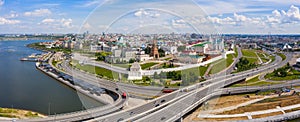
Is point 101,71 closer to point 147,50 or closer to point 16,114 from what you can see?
point 16,114

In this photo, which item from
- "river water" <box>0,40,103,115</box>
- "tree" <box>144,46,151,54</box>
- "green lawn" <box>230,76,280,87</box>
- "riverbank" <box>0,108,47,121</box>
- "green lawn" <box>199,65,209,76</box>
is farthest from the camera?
"tree" <box>144,46,151,54</box>

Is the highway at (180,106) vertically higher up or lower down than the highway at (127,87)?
higher up

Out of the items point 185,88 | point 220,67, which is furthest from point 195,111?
point 220,67

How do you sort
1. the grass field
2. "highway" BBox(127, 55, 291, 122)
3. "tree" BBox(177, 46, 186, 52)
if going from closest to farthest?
1. "highway" BBox(127, 55, 291, 122)
2. the grass field
3. "tree" BBox(177, 46, 186, 52)

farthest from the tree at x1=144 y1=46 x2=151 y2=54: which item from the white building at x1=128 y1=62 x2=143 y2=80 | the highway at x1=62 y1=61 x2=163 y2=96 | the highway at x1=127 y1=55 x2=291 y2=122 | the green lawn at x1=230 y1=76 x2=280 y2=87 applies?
the highway at x1=127 y1=55 x2=291 y2=122

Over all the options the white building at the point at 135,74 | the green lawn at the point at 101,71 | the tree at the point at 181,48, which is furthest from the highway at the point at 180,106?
the tree at the point at 181,48

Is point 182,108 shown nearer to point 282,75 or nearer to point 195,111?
point 195,111

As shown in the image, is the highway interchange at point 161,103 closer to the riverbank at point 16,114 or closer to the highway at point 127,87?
the highway at point 127,87

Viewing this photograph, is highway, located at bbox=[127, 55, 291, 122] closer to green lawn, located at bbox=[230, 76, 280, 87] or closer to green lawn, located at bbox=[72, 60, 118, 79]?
green lawn, located at bbox=[230, 76, 280, 87]
